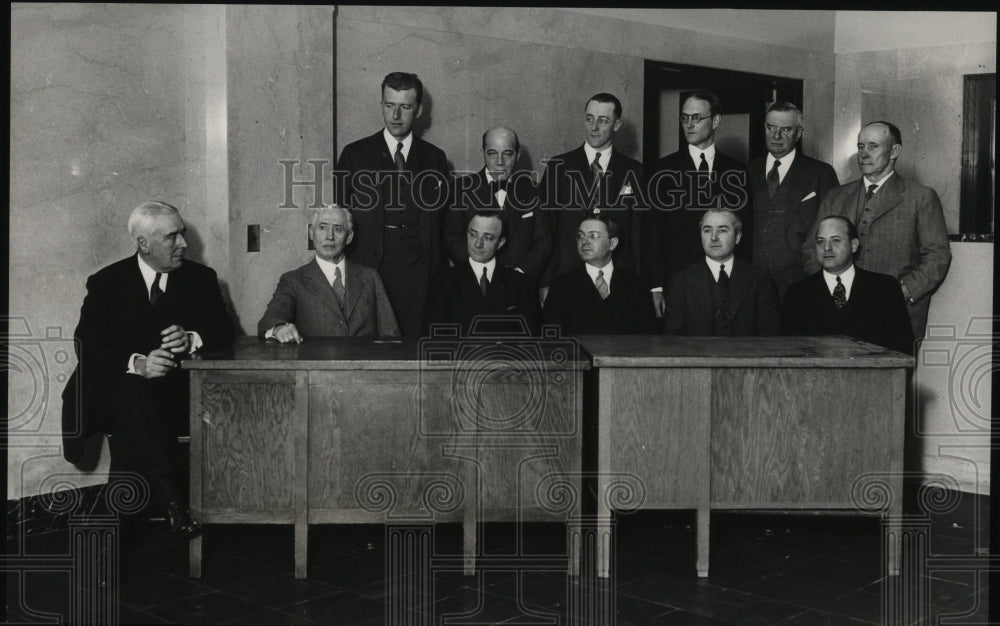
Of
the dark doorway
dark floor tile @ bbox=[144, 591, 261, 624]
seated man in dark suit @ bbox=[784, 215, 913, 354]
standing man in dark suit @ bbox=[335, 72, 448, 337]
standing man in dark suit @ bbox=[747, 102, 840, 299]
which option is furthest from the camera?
the dark doorway

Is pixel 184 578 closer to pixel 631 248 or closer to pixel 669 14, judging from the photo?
pixel 631 248

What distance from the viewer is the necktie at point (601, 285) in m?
5.51

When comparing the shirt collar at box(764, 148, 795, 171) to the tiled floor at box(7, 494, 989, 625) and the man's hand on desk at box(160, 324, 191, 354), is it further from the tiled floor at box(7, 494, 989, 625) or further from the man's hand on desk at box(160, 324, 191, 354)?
the man's hand on desk at box(160, 324, 191, 354)

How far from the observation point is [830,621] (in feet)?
12.9

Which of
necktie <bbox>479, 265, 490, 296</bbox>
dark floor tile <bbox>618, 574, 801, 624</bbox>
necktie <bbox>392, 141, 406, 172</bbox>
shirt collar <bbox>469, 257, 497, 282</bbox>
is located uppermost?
necktie <bbox>392, 141, 406, 172</bbox>

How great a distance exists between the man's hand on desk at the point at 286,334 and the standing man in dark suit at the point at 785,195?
254 cm

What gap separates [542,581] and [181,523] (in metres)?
1.32

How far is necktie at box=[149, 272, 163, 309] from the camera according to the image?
4840mm

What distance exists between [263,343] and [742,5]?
7.33ft

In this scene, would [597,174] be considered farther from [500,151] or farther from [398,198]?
[398,198]

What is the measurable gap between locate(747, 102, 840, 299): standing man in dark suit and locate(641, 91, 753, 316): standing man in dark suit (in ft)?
0.68

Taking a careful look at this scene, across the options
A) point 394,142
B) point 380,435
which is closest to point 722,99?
point 394,142

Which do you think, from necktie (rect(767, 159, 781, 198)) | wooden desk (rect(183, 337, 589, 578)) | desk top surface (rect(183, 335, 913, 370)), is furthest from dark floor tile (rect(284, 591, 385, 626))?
→ necktie (rect(767, 159, 781, 198))

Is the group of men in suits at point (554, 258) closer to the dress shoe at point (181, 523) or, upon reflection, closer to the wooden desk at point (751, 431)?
the dress shoe at point (181, 523)
